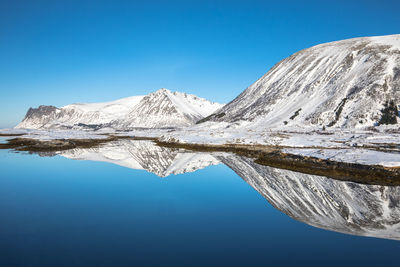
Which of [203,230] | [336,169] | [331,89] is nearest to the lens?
[203,230]

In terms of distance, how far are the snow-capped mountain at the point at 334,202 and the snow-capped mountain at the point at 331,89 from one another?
61.5 meters

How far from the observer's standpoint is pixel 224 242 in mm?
12297

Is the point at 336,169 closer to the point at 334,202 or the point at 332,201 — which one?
the point at 332,201

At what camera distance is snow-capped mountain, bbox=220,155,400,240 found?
1427 centimetres

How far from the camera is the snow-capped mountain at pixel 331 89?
80.4 metres

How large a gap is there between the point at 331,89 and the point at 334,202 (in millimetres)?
90259

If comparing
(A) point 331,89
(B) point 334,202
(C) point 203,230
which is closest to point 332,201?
(B) point 334,202

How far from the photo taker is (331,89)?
3809 inches

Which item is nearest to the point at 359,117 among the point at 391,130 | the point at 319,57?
Result: the point at 391,130

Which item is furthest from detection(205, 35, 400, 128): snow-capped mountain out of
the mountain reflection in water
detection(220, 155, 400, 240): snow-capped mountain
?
detection(220, 155, 400, 240): snow-capped mountain

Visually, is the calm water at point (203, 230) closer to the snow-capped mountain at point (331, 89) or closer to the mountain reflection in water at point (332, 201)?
the mountain reflection in water at point (332, 201)

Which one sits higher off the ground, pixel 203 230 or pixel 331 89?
pixel 331 89

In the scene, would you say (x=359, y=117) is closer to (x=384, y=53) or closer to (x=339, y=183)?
(x=384, y=53)

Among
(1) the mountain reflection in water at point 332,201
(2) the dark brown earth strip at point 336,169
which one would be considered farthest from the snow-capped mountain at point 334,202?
(2) the dark brown earth strip at point 336,169
